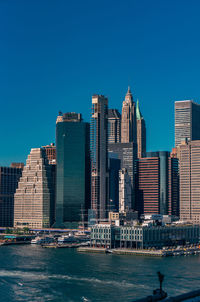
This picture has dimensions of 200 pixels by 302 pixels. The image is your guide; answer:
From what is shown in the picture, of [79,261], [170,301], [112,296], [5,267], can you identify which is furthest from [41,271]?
[170,301]

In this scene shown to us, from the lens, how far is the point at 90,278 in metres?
143

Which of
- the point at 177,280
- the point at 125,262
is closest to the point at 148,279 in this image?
the point at 177,280

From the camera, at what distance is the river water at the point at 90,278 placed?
121m

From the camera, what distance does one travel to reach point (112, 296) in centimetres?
11900

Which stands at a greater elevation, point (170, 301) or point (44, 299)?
point (170, 301)

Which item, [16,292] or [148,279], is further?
[148,279]

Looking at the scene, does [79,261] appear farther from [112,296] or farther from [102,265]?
[112,296]

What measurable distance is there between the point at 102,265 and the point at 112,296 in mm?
54871

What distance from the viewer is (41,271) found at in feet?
516

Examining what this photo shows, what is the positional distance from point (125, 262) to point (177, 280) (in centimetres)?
4616

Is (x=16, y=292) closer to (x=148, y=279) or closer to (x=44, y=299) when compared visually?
(x=44, y=299)

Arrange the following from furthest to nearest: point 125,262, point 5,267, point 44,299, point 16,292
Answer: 1. point 125,262
2. point 5,267
3. point 16,292
4. point 44,299

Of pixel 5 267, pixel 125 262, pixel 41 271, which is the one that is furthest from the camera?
pixel 125 262

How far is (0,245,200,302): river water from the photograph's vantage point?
12138cm
